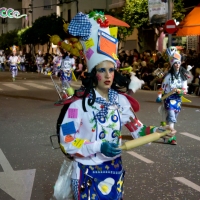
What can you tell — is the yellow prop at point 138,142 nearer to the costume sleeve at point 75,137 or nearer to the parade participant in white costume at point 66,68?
the costume sleeve at point 75,137

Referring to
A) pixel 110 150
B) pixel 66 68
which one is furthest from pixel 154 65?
→ pixel 110 150

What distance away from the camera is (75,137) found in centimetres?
357

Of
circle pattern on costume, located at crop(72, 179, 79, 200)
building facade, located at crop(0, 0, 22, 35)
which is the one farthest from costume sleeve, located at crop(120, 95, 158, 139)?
building facade, located at crop(0, 0, 22, 35)

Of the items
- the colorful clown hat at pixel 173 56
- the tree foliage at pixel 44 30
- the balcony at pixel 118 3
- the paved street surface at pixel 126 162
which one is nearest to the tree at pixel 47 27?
the tree foliage at pixel 44 30

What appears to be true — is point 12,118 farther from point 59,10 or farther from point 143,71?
point 59,10

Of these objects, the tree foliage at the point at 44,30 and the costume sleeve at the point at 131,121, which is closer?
the costume sleeve at the point at 131,121

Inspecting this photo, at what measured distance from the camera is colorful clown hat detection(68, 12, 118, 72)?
357cm

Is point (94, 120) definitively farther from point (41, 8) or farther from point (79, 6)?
point (41, 8)

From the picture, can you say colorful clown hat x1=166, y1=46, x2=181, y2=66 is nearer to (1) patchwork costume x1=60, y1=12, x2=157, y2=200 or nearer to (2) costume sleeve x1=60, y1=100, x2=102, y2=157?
(1) patchwork costume x1=60, y1=12, x2=157, y2=200

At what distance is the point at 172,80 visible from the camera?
9.47m

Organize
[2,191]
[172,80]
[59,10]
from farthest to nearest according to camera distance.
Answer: [59,10], [172,80], [2,191]

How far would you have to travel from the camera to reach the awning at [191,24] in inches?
903

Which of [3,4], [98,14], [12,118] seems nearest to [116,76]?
[98,14]

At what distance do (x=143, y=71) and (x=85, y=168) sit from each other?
18305mm
